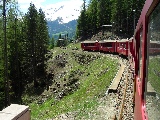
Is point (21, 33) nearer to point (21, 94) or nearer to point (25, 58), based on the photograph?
point (25, 58)

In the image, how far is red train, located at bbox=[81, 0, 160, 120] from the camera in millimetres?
2346

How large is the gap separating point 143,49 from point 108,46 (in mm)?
36754

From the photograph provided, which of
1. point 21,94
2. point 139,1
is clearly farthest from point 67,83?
point 139,1

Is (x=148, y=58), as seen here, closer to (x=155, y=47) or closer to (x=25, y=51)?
(x=155, y=47)

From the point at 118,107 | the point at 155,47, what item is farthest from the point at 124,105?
the point at 155,47

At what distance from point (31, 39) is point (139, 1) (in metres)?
31.4

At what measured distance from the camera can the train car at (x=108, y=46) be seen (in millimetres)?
37419

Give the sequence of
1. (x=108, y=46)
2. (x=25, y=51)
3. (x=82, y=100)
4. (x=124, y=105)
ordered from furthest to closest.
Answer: (x=25, y=51) → (x=108, y=46) → (x=82, y=100) → (x=124, y=105)

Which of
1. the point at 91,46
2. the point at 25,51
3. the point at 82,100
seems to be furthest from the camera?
the point at 91,46

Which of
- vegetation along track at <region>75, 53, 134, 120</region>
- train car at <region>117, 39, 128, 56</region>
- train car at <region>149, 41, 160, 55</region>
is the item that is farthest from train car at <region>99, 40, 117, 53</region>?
train car at <region>149, 41, 160, 55</region>

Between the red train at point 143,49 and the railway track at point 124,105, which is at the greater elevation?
the red train at point 143,49

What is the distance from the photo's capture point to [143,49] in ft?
10.7

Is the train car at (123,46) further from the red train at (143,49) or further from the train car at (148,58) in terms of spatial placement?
the train car at (148,58)

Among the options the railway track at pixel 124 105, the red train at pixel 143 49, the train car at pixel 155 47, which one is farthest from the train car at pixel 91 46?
the train car at pixel 155 47
